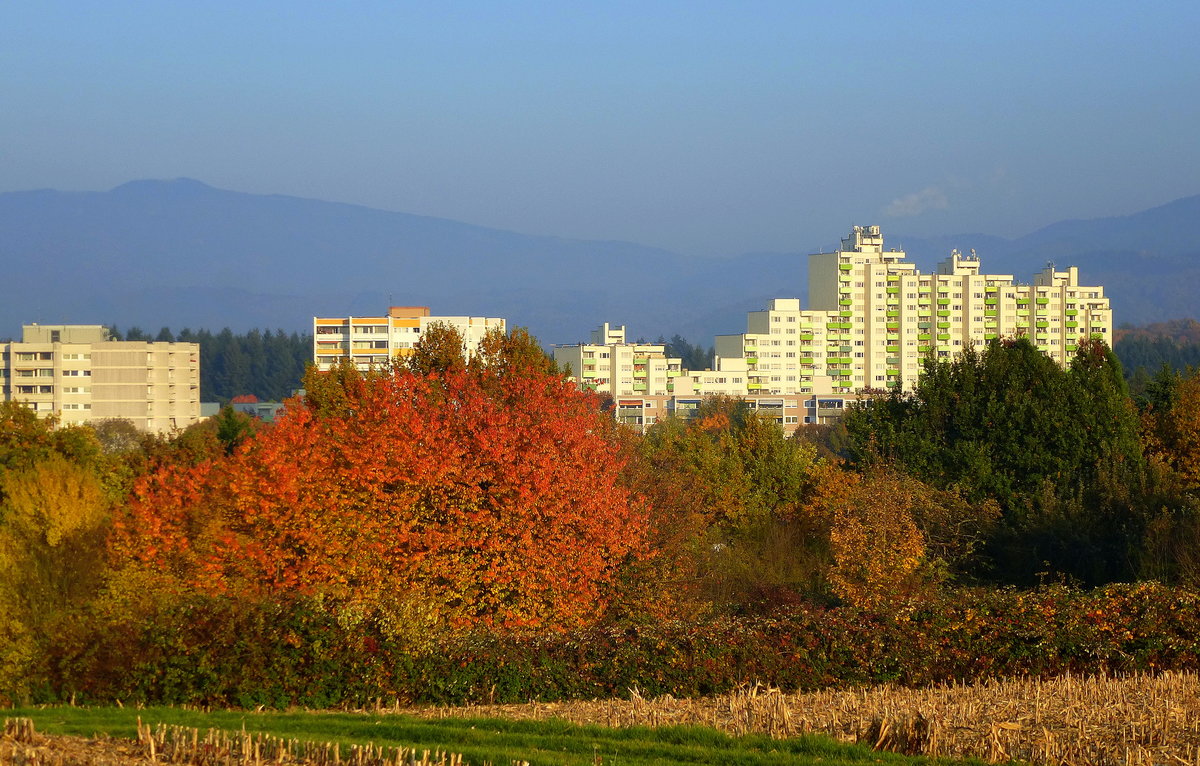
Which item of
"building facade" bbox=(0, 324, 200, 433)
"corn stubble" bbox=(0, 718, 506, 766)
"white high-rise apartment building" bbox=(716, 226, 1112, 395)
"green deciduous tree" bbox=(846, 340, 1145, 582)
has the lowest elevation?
"corn stubble" bbox=(0, 718, 506, 766)

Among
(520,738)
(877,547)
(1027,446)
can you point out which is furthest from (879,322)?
(520,738)

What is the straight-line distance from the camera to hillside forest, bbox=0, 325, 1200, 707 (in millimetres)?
17891

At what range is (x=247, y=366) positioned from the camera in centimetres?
17812

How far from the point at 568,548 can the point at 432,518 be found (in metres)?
2.68

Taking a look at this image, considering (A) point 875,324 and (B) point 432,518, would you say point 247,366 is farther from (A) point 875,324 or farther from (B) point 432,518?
(B) point 432,518

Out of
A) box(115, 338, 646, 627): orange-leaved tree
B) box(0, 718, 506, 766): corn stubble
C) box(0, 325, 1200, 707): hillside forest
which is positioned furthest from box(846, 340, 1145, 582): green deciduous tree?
box(0, 718, 506, 766): corn stubble

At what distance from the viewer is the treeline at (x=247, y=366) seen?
6865 inches

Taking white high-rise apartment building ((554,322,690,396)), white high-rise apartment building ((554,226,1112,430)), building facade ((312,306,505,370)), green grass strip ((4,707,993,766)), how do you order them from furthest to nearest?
white high-rise apartment building ((554,226,1112,430)) < white high-rise apartment building ((554,322,690,396)) < building facade ((312,306,505,370)) < green grass strip ((4,707,993,766))

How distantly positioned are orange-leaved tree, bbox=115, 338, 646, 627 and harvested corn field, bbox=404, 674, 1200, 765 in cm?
655

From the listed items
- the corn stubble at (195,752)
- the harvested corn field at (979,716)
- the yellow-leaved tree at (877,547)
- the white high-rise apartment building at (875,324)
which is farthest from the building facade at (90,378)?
the corn stubble at (195,752)

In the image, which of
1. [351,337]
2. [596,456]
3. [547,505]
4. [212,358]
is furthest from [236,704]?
[212,358]

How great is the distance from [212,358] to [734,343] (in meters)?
84.3

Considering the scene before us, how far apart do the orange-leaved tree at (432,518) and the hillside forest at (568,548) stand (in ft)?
0.22

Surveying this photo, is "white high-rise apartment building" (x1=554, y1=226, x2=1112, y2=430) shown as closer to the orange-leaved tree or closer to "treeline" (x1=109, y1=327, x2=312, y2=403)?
"treeline" (x1=109, y1=327, x2=312, y2=403)
